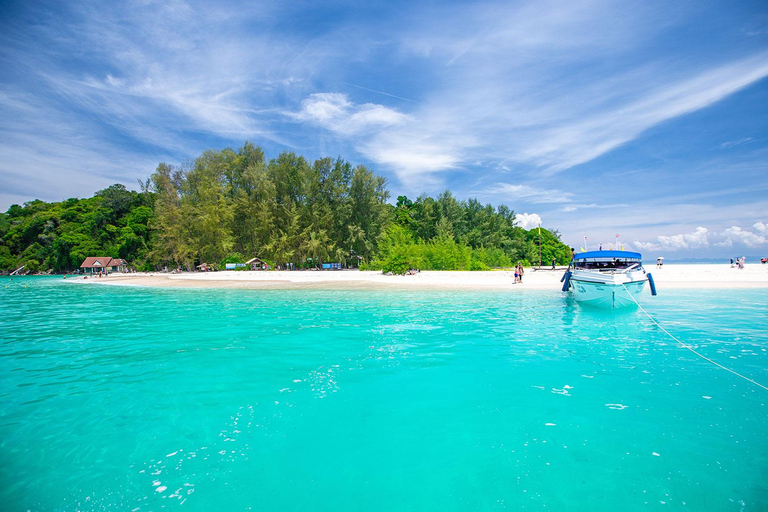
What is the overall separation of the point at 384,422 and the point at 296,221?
160ft

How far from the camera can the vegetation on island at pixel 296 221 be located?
52750 mm

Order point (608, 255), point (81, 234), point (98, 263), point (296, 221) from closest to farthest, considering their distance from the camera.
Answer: point (608, 255) → point (296, 221) → point (98, 263) → point (81, 234)

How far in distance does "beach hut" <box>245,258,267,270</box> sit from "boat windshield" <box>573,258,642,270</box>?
4394cm

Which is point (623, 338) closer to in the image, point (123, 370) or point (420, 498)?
point (420, 498)

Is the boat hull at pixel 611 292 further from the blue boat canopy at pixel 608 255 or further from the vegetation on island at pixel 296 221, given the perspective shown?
the vegetation on island at pixel 296 221

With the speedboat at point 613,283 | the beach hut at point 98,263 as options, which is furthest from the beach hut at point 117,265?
the speedboat at point 613,283

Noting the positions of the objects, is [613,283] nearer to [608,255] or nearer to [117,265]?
[608,255]

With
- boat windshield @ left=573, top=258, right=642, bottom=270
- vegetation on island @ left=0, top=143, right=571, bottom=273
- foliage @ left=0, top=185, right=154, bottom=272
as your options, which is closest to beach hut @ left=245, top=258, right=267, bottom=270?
vegetation on island @ left=0, top=143, right=571, bottom=273

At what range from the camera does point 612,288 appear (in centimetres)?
1784

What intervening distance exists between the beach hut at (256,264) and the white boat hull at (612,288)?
45.8m

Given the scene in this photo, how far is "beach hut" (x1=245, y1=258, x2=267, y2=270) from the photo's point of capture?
5445 centimetres

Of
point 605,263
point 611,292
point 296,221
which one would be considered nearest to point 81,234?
point 296,221

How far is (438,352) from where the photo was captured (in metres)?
10.0

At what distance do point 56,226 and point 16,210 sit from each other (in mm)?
23334
